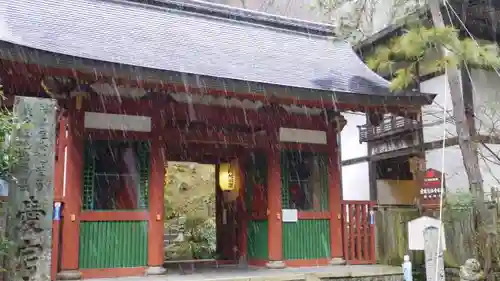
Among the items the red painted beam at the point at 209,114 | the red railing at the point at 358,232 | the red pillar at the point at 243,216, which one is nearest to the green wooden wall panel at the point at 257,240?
the red pillar at the point at 243,216

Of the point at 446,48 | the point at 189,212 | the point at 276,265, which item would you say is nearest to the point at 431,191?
the point at 446,48

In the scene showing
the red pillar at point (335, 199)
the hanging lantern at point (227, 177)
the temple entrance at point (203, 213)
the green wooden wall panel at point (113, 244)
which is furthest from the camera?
the temple entrance at point (203, 213)

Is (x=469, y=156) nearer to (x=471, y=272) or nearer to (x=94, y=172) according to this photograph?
(x=471, y=272)

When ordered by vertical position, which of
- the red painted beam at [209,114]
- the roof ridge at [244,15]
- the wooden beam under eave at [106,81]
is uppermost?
the roof ridge at [244,15]

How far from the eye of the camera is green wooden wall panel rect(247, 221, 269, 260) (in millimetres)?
8841

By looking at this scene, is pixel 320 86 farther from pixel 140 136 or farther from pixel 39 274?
pixel 39 274

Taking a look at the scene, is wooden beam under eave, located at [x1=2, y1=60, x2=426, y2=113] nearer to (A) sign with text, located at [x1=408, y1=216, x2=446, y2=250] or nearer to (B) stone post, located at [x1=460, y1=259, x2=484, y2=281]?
(A) sign with text, located at [x1=408, y1=216, x2=446, y2=250]

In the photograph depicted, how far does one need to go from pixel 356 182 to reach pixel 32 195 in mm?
14015

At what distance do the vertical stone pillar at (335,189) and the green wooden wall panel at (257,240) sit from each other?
50.7 inches

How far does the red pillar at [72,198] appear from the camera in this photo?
7094 millimetres

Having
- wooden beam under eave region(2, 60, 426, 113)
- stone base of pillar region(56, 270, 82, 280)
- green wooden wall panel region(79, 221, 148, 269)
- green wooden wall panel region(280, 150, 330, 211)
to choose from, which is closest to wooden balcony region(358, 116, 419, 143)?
green wooden wall panel region(280, 150, 330, 211)

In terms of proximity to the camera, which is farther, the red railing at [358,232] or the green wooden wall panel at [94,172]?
the red railing at [358,232]

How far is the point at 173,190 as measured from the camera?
18.9m

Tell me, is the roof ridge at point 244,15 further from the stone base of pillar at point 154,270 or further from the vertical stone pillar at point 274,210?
the stone base of pillar at point 154,270
